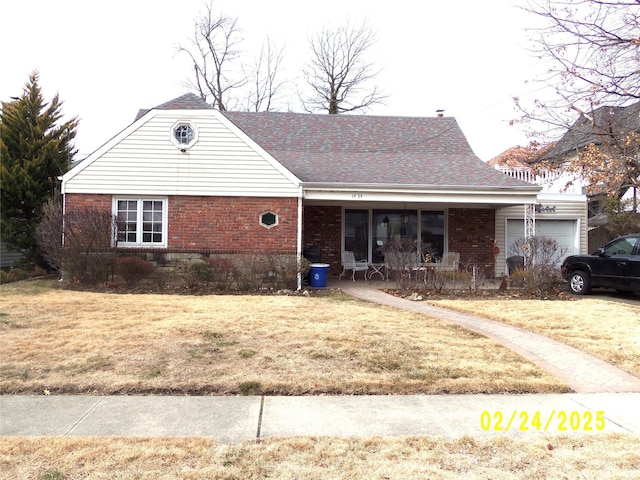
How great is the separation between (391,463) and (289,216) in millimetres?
9603

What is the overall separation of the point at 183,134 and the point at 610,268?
11556 mm

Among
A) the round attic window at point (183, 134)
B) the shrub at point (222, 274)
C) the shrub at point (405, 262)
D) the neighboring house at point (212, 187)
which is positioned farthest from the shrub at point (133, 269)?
the shrub at point (405, 262)

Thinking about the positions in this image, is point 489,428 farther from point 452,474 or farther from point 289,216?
point 289,216

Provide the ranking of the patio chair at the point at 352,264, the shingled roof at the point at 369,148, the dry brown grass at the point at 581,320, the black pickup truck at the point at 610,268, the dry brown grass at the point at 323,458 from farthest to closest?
the patio chair at the point at 352,264 < the shingled roof at the point at 369,148 < the black pickup truck at the point at 610,268 < the dry brown grass at the point at 581,320 < the dry brown grass at the point at 323,458

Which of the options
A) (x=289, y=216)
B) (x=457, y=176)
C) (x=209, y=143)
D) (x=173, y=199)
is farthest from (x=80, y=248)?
(x=457, y=176)

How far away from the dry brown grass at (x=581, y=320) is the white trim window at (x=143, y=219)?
7.37m

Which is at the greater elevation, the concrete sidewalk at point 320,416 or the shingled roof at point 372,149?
the shingled roof at point 372,149

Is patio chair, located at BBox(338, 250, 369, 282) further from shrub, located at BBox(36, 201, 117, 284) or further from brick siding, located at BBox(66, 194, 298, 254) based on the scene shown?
shrub, located at BBox(36, 201, 117, 284)

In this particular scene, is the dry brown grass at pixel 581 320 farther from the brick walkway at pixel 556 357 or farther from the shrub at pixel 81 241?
the shrub at pixel 81 241

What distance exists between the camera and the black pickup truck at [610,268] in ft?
36.7

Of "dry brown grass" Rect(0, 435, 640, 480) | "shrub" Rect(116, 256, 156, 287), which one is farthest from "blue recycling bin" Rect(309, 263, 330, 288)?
"dry brown grass" Rect(0, 435, 640, 480)

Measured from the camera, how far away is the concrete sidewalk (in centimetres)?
383

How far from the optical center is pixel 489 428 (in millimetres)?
3939

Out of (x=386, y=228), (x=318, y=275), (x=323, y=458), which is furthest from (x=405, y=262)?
(x=323, y=458)
